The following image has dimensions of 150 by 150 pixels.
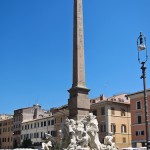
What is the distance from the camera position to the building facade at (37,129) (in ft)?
195

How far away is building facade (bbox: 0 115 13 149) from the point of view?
74.2 metres

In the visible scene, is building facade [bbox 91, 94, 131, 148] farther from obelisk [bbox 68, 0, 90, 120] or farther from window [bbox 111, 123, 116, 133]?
obelisk [bbox 68, 0, 90, 120]

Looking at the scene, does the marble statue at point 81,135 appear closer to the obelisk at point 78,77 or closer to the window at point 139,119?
the obelisk at point 78,77

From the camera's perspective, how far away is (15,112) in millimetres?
71375

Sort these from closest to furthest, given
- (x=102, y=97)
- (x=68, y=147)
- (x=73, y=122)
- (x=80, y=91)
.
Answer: (x=68, y=147) → (x=73, y=122) → (x=80, y=91) → (x=102, y=97)

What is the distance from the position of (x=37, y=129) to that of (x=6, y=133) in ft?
54.1

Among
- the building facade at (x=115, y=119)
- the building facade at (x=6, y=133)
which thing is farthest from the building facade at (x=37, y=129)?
the building facade at (x=115, y=119)

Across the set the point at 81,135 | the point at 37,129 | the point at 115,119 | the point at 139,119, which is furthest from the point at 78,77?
the point at 37,129

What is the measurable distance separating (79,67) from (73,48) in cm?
149

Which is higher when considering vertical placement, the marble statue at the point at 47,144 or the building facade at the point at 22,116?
the building facade at the point at 22,116

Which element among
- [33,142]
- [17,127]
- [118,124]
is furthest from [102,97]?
[17,127]

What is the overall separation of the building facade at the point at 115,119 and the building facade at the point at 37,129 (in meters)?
12.7

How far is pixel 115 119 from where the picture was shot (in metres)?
46.8

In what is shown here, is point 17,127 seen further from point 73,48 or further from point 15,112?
point 73,48
